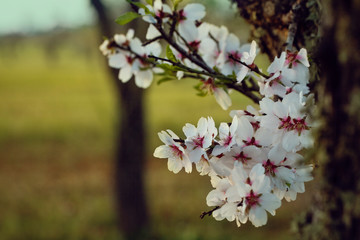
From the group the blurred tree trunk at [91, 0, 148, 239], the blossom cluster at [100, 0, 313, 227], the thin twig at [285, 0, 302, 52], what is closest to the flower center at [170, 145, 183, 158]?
the blossom cluster at [100, 0, 313, 227]

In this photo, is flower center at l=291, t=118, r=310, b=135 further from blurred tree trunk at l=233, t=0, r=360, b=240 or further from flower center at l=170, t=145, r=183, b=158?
flower center at l=170, t=145, r=183, b=158

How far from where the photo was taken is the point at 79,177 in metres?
10.8

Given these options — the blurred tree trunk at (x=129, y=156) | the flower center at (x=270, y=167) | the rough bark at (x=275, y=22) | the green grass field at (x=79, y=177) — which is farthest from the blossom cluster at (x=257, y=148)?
the blurred tree trunk at (x=129, y=156)

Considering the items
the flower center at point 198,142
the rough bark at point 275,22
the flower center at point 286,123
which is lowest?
the flower center at point 286,123

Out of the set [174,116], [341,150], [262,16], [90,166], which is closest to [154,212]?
[90,166]

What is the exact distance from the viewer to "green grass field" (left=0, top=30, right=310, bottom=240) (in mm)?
6887

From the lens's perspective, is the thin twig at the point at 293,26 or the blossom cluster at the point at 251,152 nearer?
the blossom cluster at the point at 251,152

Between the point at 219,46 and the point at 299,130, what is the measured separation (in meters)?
0.55

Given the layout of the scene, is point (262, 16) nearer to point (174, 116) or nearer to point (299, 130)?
point (299, 130)

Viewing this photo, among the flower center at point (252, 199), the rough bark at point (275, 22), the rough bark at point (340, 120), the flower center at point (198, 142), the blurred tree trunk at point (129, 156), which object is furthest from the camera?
the blurred tree trunk at point (129, 156)

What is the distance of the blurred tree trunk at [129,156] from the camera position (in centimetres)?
541

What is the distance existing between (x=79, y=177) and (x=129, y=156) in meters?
5.40

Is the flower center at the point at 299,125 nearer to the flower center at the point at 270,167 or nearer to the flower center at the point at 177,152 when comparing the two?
the flower center at the point at 270,167

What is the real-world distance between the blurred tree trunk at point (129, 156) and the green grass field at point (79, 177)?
294 millimetres
